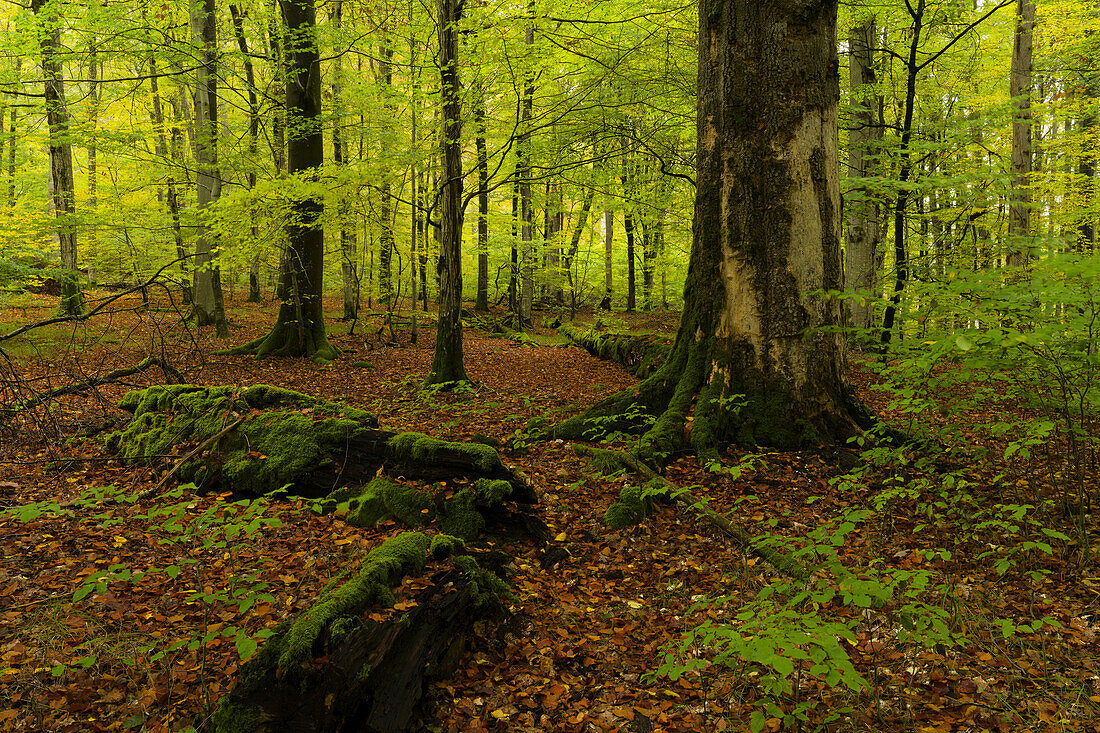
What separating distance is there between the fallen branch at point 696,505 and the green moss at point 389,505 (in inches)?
74.6

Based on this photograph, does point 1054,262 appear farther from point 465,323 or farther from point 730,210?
point 465,323

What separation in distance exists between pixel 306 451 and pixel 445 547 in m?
1.90

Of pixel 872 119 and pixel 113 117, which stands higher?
pixel 113 117

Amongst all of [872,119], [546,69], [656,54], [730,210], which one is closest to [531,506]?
[730,210]

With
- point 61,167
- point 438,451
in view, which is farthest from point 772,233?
point 61,167

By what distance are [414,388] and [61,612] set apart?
22.2 feet

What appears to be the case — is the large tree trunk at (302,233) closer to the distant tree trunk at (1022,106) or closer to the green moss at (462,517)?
the green moss at (462,517)

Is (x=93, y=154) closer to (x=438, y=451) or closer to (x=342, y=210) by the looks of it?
(x=342, y=210)

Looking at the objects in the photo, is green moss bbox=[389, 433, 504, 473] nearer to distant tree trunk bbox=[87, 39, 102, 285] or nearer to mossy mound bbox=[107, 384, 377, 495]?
mossy mound bbox=[107, 384, 377, 495]

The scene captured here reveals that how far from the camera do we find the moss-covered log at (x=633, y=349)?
9.44 m

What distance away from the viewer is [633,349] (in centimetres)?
1095

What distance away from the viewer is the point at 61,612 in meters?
3.07

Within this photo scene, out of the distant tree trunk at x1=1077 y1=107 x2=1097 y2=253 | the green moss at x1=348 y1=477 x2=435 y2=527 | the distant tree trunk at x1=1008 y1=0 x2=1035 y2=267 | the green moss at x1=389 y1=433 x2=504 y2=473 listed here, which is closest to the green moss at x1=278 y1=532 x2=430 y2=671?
the green moss at x1=348 y1=477 x2=435 y2=527

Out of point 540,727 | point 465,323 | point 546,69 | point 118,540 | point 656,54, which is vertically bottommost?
point 540,727
